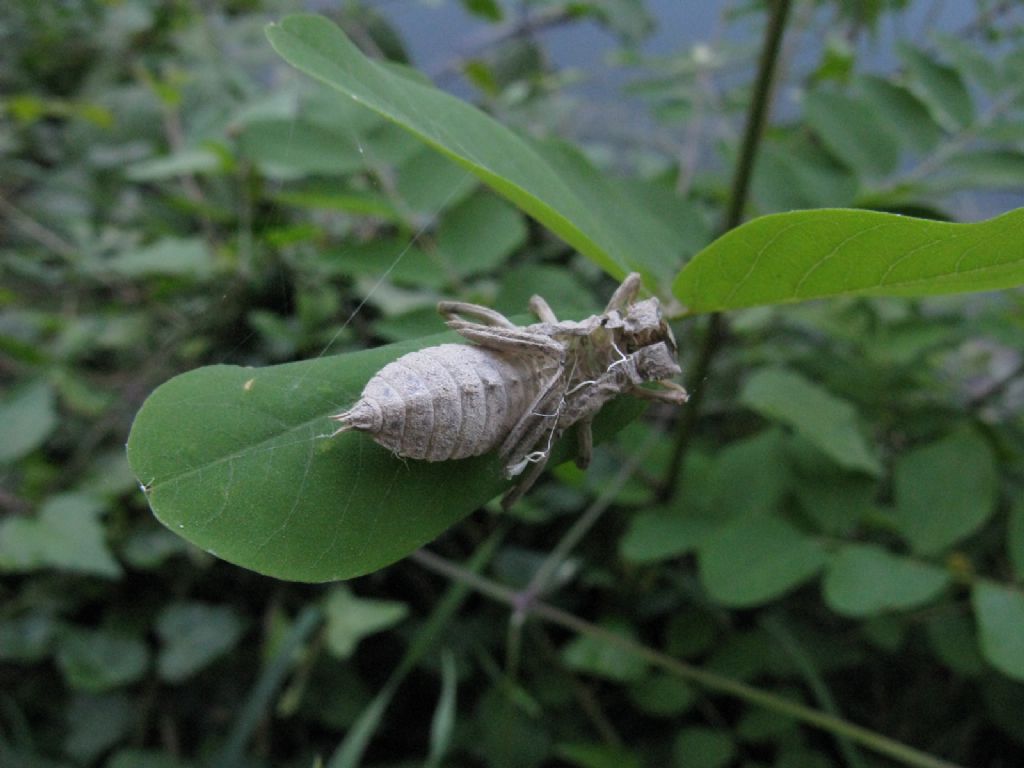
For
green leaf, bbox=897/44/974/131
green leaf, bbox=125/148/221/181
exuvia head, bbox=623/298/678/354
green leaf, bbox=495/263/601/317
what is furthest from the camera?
green leaf, bbox=125/148/221/181

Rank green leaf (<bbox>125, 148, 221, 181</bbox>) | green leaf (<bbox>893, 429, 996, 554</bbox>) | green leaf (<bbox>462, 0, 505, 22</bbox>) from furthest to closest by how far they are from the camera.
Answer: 1. green leaf (<bbox>462, 0, 505, 22</bbox>)
2. green leaf (<bbox>125, 148, 221, 181</bbox>)
3. green leaf (<bbox>893, 429, 996, 554</bbox>)

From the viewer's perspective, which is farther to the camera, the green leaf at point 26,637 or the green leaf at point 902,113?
the green leaf at point 902,113

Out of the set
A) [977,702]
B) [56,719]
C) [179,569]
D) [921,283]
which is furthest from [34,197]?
[977,702]

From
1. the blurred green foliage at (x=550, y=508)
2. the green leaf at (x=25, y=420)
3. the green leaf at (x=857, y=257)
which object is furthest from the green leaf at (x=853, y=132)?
the green leaf at (x=25, y=420)

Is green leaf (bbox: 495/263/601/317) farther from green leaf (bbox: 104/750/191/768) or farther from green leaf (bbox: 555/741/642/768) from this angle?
green leaf (bbox: 104/750/191/768)

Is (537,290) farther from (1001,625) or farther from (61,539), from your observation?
(61,539)

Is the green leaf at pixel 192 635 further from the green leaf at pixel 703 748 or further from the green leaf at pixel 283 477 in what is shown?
the green leaf at pixel 283 477

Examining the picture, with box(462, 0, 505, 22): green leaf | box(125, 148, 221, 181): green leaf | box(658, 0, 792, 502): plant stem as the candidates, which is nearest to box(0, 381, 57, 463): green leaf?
box(125, 148, 221, 181): green leaf

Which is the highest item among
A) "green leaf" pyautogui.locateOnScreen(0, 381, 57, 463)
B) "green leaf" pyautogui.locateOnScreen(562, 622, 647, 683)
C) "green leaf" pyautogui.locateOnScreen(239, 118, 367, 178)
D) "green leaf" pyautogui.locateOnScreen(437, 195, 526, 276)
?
"green leaf" pyautogui.locateOnScreen(239, 118, 367, 178)
